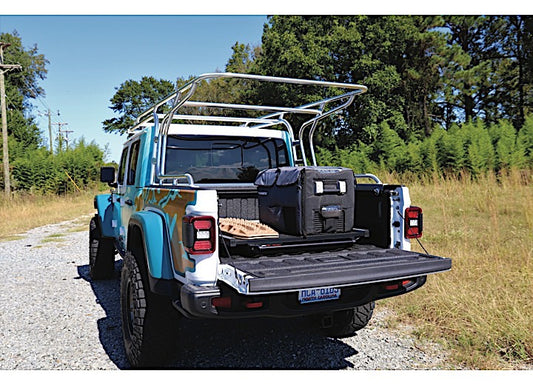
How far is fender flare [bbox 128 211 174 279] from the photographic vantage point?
10.2ft

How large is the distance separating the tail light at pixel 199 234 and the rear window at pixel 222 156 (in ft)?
5.64

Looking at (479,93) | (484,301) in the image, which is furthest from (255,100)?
(484,301)

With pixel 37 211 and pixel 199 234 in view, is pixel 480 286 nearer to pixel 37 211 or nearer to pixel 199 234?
pixel 199 234

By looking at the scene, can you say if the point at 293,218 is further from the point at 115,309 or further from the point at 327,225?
the point at 115,309

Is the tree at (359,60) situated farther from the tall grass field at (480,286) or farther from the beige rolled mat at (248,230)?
the beige rolled mat at (248,230)

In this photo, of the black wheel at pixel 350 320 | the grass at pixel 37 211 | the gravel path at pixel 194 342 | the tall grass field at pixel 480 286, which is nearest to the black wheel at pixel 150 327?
the gravel path at pixel 194 342

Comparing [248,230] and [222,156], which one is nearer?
[248,230]

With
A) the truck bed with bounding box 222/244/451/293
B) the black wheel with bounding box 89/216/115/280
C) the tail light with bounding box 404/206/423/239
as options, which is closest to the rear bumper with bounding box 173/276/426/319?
the truck bed with bounding box 222/244/451/293

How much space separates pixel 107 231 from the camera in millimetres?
5805

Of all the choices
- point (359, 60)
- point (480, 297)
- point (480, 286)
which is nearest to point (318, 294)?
point (480, 297)

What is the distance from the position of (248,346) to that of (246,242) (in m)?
1.21

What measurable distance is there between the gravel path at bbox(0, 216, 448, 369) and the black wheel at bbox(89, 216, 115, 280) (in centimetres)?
49

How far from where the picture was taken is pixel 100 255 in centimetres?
629

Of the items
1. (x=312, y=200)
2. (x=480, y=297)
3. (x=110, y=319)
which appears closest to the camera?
(x=312, y=200)
